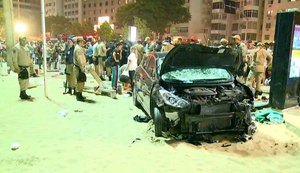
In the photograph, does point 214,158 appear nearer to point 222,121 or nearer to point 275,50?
point 222,121

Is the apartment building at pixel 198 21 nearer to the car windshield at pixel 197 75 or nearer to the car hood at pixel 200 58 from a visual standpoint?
the car hood at pixel 200 58

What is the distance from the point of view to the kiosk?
9.00m

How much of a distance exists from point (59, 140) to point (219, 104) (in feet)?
10.7

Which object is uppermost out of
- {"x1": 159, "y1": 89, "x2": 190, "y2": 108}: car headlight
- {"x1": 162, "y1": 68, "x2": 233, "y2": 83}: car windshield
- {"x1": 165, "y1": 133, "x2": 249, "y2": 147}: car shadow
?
{"x1": 162, "y1": 68, "x2": 233, "y2": 83}: car windshield

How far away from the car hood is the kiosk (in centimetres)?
268

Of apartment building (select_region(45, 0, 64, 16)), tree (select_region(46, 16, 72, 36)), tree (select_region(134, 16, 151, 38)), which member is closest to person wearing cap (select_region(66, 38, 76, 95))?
tree (select_region(134, 16, 151, 38))

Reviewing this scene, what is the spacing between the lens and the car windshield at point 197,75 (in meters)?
6.75

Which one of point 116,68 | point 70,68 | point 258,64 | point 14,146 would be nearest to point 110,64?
point 116,68

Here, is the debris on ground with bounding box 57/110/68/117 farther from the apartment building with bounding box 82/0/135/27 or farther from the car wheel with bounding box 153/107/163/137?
the apartment building with bounding box 82/0/135/27

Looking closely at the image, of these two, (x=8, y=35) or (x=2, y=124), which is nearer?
(x=2, y=124)

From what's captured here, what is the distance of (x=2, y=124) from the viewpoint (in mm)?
7445

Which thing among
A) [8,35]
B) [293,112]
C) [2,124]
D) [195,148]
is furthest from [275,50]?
[8,35]

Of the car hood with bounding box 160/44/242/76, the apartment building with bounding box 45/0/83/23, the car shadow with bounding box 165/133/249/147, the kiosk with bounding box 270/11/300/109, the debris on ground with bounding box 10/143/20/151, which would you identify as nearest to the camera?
the debris on ground with bounding box 10/143/20/151

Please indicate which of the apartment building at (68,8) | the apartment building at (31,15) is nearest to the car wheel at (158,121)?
the apartment building at (68,8)
